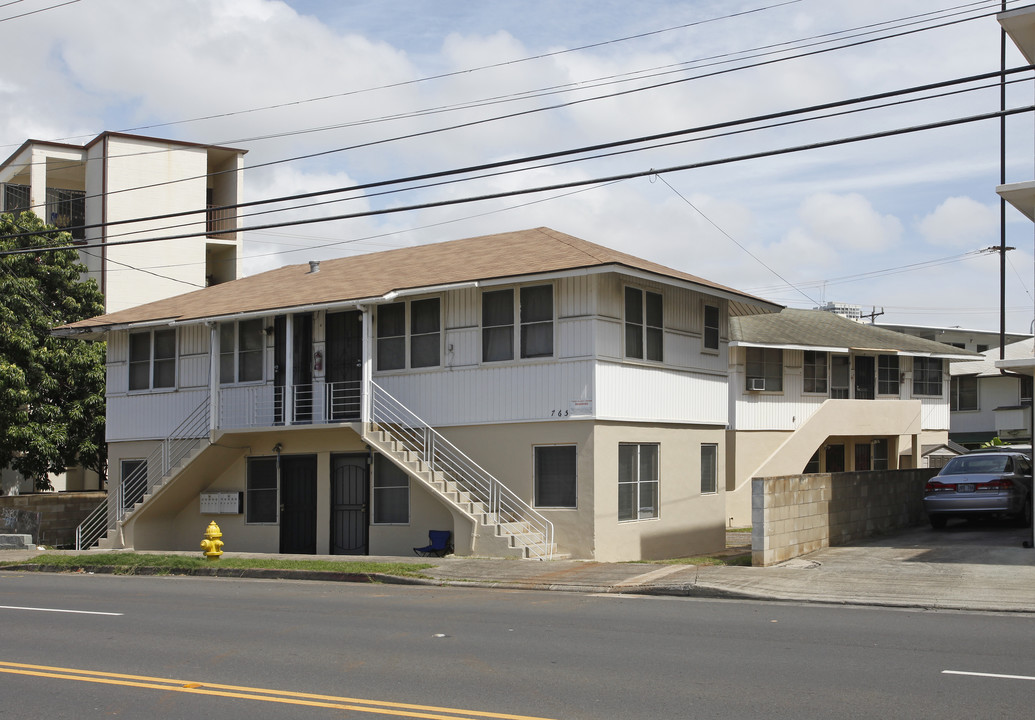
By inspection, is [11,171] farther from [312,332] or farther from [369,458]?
[369,458]

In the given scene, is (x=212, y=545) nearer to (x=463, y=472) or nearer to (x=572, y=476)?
(x=463, y=472)

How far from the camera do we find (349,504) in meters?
23.0

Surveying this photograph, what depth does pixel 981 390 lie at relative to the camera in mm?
47000

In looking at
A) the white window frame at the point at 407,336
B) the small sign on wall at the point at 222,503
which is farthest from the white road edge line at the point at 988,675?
the small sign on wall at the point at 222,503

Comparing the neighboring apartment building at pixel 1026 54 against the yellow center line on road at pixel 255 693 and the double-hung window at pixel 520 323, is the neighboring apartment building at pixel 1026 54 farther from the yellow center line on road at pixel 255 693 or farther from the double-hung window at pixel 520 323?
the yellow center line on road at pixel 255 693

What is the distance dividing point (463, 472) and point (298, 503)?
4.80 m

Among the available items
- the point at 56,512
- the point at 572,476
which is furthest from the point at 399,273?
the point at 56,512

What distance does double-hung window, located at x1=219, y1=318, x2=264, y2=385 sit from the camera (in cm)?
2456

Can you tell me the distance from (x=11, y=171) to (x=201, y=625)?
3374 centimetres

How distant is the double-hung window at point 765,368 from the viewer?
32.9 m

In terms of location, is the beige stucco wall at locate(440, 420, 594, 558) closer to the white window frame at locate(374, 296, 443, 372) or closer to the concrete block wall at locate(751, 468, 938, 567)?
the white window frame at locate(374, 296, 443, 372)

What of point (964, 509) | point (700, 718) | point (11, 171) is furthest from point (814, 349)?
point (11, 171)

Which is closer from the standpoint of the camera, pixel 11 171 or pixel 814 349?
pixel 814 349

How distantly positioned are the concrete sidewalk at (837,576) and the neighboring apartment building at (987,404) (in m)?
27.7
